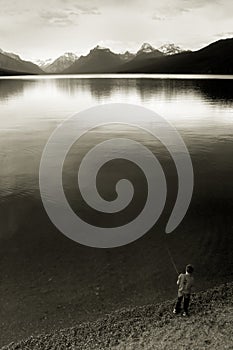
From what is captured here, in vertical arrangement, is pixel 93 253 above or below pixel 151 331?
above

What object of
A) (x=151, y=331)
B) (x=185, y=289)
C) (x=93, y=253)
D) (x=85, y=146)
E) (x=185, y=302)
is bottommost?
(x=151, y=331)

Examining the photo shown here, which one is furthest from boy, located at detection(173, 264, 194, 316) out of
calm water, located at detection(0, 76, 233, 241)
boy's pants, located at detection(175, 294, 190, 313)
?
calm water, located at detection(0, 76, 233, 241)

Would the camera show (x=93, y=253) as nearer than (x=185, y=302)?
No

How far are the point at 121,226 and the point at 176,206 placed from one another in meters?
6.41

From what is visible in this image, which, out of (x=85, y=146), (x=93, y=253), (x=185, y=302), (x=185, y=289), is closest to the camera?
(x=185, y=289)

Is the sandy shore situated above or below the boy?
below

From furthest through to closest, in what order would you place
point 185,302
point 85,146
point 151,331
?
point 85,146
point 185,302
point 151,331

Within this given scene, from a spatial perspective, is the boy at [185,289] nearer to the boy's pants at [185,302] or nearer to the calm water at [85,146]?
the boy's pants at [185,302]

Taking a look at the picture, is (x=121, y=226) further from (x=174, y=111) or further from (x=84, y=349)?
(x=174, y=111)

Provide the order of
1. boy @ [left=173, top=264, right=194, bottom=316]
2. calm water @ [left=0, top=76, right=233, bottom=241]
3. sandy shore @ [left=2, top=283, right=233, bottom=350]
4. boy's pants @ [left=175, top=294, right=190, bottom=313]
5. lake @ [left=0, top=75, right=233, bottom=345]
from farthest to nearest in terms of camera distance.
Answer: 1. calm water @ [left=0, top=76, right=233, bottom=241]
2. lake @ [left=0, top=75, right=233, bottom=345]
3. boy's pants @ [left=175, top=294, right=190, bottom=313]
4. boy @ [left=173, top=264, right=194, bottom=316]
5. sandy shore @ [left=2, top=283, right=233, bottom=350]

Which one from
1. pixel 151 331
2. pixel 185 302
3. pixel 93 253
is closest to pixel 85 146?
pixel 93 253

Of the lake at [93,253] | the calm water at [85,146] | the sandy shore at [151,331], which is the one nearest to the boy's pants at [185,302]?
the sandy shore at [151,331]

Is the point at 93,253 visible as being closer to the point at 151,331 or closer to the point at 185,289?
the point at 185,289

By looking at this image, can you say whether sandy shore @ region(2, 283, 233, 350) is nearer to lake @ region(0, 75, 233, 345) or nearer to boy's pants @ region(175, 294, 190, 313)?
boy's pants @ region(175, 294, 190, 313)
